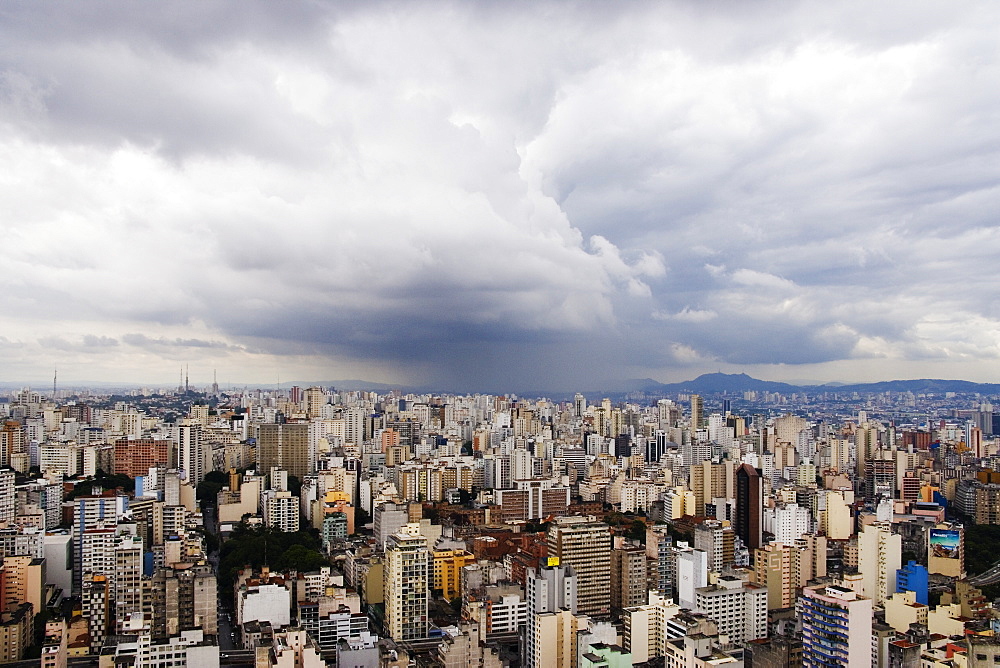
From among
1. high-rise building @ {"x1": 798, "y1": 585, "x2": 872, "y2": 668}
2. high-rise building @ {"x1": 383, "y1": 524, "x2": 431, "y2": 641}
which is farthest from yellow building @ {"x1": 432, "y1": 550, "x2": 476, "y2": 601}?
high-rise building @ {"x1": 798, "y1": 585, "x2": 872, "y2": 668}

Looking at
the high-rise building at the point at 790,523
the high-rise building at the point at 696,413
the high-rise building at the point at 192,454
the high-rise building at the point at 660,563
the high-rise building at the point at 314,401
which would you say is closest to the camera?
the high-rise building at the point at 660,563

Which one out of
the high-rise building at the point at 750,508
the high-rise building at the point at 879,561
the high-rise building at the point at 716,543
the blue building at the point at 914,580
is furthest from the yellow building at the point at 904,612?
the high-rise building at the point at 750,508

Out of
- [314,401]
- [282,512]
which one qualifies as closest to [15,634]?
[282,512]

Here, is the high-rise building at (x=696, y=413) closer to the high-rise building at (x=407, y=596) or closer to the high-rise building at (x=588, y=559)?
the high-rise building at (x=588, y=559)

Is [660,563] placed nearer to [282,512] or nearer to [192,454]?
[282,512]

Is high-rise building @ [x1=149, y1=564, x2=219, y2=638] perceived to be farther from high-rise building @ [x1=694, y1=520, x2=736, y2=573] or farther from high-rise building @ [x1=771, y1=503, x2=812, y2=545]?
high-rise building @ [x1=771, y1=503, x2=812, y2=545]

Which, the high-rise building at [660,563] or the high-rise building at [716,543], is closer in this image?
the high-rise building at [660,563]
